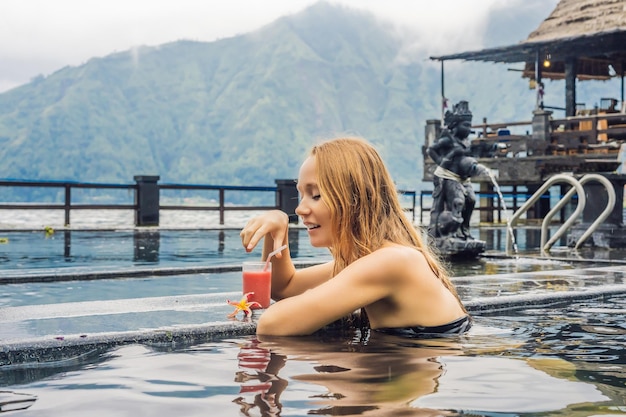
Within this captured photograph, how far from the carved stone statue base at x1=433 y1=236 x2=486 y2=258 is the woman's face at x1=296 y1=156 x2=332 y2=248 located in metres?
6.90

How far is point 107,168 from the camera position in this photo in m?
151

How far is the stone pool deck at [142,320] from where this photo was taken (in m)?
3.35

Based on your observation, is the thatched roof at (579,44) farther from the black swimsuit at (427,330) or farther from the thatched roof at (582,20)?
the black swimsuit at (427,330)

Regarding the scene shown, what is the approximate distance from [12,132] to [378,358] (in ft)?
552

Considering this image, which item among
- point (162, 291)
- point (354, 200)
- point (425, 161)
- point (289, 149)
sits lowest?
point (162, 291)

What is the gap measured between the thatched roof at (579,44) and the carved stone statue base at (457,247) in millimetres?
17480

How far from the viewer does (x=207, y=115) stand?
558 ft

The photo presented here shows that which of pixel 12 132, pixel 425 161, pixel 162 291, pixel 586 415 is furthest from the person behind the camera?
pixel 12 132

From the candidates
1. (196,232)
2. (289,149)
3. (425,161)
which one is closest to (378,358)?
(196,232)

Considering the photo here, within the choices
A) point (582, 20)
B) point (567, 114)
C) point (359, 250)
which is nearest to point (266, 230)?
point (359, 250)

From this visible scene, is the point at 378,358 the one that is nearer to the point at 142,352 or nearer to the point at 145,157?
the point at 142,352

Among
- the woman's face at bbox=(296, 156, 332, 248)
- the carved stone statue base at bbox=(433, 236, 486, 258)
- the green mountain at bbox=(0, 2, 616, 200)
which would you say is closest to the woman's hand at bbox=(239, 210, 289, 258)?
the woman's face at bbox=(296, 156, 332, 248)

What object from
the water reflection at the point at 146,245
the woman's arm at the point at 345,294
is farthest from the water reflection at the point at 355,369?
the water reflection at the point at 146,245

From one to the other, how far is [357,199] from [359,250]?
208 millimetres
